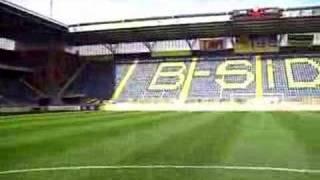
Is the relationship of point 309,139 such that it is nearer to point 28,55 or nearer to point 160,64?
point 28,55

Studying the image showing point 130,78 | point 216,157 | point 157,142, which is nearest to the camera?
point 216,157

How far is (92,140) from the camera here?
1717 cm

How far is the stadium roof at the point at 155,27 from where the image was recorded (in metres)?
53.0

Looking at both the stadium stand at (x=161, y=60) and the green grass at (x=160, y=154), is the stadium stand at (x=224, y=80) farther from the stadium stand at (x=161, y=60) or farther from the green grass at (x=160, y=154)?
the green grass at (x=160, y=154)

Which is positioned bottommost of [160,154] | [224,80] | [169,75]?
[160,154]

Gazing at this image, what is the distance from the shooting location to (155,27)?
57.8 meters

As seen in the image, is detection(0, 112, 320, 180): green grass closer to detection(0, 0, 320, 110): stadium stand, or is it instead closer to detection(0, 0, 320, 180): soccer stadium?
detection(0, 0, 320, 180): soccer stadium

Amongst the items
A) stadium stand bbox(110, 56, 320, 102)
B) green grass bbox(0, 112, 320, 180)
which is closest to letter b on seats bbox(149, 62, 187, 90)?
stadium stand bbox(110, 56, 320, 102)

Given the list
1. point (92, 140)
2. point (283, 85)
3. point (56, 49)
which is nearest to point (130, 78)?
point (56, 49)

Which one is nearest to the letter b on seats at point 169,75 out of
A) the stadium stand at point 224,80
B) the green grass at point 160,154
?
the stadium stand at point 224,80

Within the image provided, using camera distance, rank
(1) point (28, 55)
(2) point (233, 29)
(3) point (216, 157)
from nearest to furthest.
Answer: (3) point (216, 157)
(1) point (28, 55)
(2) point (233, 29)

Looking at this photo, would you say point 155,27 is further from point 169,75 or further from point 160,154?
point 160,154

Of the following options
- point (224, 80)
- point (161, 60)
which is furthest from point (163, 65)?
point (224, 80)

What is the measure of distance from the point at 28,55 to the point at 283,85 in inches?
1044
